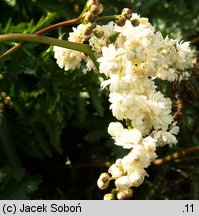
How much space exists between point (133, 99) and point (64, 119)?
3.97 ft

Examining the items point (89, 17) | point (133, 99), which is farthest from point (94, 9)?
point (133, 99)

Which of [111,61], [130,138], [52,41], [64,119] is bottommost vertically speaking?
[130,138]

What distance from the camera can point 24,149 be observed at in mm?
2477

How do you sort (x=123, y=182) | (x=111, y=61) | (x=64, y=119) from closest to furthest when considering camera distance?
(x=123, y=182), (x=111, y=61), (x=64, y=119)

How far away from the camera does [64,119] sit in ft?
7.79

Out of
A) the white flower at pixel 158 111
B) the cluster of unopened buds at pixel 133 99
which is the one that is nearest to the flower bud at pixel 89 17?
the cluster of unopened buds at pixel 133 99

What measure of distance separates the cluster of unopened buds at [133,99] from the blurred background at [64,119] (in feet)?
1.66

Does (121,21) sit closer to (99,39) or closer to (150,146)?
(99,39)

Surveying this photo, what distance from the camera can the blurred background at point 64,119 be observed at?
7.04 feet

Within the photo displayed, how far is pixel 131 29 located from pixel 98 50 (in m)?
0.13

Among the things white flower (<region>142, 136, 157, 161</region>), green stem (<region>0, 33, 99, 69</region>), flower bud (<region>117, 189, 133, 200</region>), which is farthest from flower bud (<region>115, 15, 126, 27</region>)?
flower bud (<region>117, 189, 133, 200</region>)

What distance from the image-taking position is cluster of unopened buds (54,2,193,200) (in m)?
1.15
